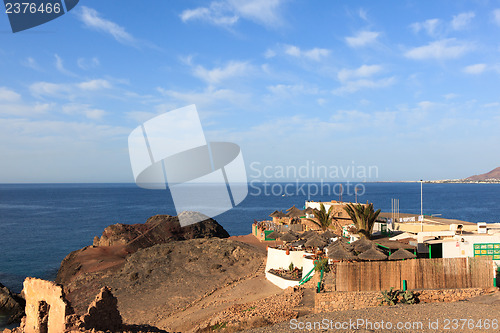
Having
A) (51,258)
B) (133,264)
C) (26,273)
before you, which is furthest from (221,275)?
(51,258)

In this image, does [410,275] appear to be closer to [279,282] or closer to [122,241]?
[279,282]

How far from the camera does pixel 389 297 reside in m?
15.4

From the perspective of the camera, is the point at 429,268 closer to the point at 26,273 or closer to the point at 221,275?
the point at 221,275

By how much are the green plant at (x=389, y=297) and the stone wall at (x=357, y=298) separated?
173 millimetres

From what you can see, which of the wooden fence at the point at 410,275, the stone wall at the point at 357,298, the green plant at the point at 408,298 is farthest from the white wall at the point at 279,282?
the green plant at the point at 408,298

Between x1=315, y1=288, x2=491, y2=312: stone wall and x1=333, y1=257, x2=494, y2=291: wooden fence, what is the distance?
0.87 feet

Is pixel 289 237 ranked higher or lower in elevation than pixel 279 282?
higher

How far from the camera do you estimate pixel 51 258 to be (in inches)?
2013

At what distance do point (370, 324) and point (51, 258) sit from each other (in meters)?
49.1

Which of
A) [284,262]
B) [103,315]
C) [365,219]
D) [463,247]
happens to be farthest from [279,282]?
[103,315]

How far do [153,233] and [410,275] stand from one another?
114ft

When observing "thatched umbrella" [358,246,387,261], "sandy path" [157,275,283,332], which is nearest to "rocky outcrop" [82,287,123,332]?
"sandy path" [157,275,283,332]

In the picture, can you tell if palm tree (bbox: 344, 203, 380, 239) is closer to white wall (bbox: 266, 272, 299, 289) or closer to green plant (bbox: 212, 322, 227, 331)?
white wall (bbox: 266, 272, 299, 289)

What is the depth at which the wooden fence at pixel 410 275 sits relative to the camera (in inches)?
627
